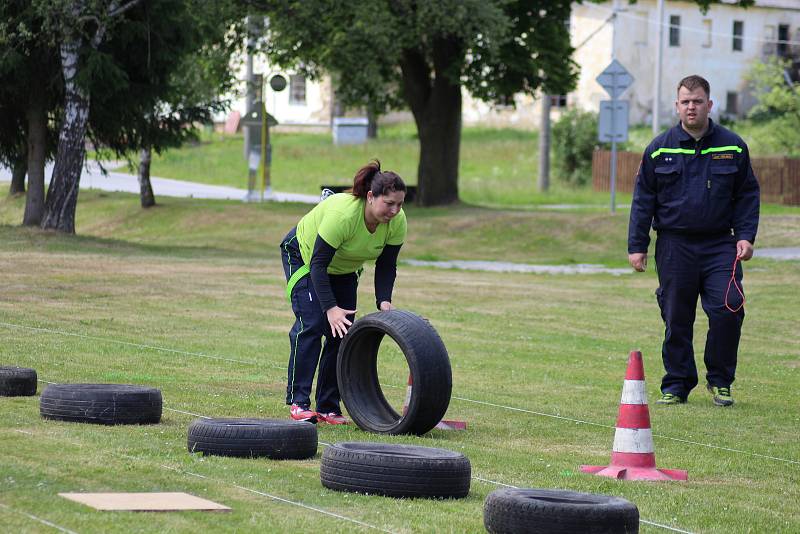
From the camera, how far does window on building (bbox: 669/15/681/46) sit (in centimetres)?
7112

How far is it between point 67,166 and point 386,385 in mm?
17974

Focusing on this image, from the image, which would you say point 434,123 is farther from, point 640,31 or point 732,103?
point 732,103

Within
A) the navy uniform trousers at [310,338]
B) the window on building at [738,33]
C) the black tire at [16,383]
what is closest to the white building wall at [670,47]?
the window on building at [738,33]

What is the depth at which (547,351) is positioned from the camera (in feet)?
47.4

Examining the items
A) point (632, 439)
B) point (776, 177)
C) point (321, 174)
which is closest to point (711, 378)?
point (632, 439)

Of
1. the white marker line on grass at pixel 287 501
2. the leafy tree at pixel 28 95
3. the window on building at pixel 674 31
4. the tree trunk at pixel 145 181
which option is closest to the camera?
the white marker line on grass at pixel 287 501

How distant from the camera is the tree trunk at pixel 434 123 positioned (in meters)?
36.6

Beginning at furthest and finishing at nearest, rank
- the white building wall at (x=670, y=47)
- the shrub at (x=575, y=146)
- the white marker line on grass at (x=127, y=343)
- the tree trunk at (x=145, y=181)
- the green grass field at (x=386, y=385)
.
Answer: the white building wall at (x=670, y=47)
the shrub at (x=575, y=146)
the tree trunk at (x=145, y=181)
the white marker line on grass at (x=127, y=343)
the green grass field at (x=386, y=385)

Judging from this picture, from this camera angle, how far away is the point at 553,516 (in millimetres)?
5727

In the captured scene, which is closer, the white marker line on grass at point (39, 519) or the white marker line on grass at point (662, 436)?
the white marker line on grass at point (39, 519)

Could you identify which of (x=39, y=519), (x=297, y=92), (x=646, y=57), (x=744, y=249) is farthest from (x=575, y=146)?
(x=39, y=519)

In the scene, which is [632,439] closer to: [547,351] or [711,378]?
[711,378]

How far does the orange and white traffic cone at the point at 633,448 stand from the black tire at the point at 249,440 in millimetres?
1544

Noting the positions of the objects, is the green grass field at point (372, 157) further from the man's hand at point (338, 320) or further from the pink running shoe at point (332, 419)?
the man's hand at point (338, 320)
